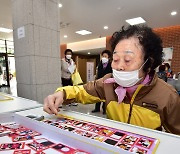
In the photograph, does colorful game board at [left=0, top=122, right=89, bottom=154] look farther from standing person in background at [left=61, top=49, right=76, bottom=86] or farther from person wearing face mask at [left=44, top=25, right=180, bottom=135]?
standing person in background at [left=61, top=49, right=76, bottom=86]

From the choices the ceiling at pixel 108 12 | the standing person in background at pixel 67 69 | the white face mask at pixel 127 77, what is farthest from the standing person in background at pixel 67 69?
the white face mask at pixel 127 77

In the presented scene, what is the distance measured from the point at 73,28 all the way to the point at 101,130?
243 inches

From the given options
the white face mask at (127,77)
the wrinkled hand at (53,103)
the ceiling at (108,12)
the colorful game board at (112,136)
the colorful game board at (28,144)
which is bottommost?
the colorful game board at (28,144)

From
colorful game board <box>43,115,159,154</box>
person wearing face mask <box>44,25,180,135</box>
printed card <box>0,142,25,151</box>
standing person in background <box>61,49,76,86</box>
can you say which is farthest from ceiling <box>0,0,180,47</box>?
printed card <box>0,142,25,151</box>

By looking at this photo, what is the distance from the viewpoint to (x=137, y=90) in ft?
2.52

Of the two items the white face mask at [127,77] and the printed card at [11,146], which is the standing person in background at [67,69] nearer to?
the white face mask at [127,77]

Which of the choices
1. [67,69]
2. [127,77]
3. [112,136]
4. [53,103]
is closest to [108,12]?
[67,69]

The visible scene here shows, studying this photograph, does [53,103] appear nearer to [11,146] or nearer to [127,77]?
[11,146]

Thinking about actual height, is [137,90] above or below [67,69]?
below

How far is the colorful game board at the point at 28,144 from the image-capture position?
504mm

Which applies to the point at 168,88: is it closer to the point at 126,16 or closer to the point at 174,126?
the point at 174,126

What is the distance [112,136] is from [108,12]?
4.64m

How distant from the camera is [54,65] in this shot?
2.58 metres

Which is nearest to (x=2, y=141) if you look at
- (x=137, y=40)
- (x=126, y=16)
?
(x=137, y=40)
